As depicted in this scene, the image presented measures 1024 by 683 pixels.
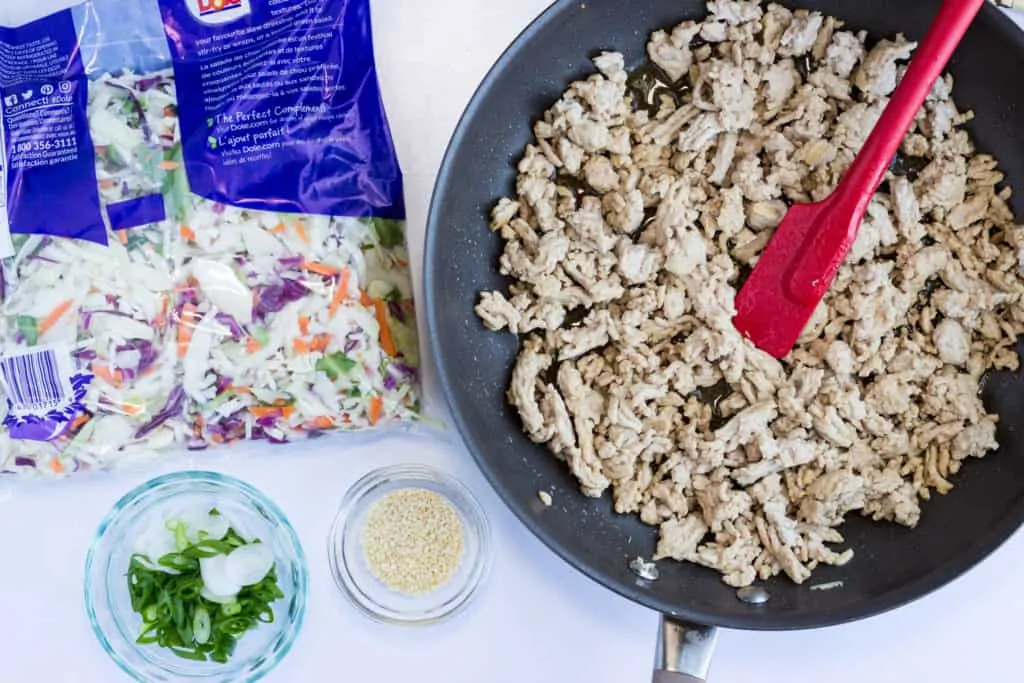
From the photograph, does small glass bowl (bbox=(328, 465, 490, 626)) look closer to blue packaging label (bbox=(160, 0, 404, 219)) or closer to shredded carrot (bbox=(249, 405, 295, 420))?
shredded carrot (bbox=(249, 405, 295, 420))

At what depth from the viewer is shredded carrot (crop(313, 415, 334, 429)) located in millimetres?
1263

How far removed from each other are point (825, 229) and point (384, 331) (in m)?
0.53

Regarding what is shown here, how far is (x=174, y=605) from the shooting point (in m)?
1.23

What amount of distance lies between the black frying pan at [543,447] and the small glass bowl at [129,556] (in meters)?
0.28

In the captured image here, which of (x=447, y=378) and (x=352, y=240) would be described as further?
(x=352, y=240)

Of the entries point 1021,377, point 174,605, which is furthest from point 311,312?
point 1021,377

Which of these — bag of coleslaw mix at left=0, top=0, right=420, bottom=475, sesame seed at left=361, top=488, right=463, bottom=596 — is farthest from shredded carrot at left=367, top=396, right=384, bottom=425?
sesame seed at left=361, top=488, right=463, bottom=596

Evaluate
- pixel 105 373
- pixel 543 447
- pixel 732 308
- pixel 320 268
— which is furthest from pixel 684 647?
pixel 105 373

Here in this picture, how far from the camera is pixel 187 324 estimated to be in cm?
124

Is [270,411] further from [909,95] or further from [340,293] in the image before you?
[909,95]

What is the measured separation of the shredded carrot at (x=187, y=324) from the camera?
124cm

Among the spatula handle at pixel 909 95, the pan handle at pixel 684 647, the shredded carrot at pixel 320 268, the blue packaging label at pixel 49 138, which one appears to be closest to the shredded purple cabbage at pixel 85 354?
the blue packaging label at pixel 49 138

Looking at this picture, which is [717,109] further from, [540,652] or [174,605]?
[174,605]

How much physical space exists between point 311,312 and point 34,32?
0.48 m
